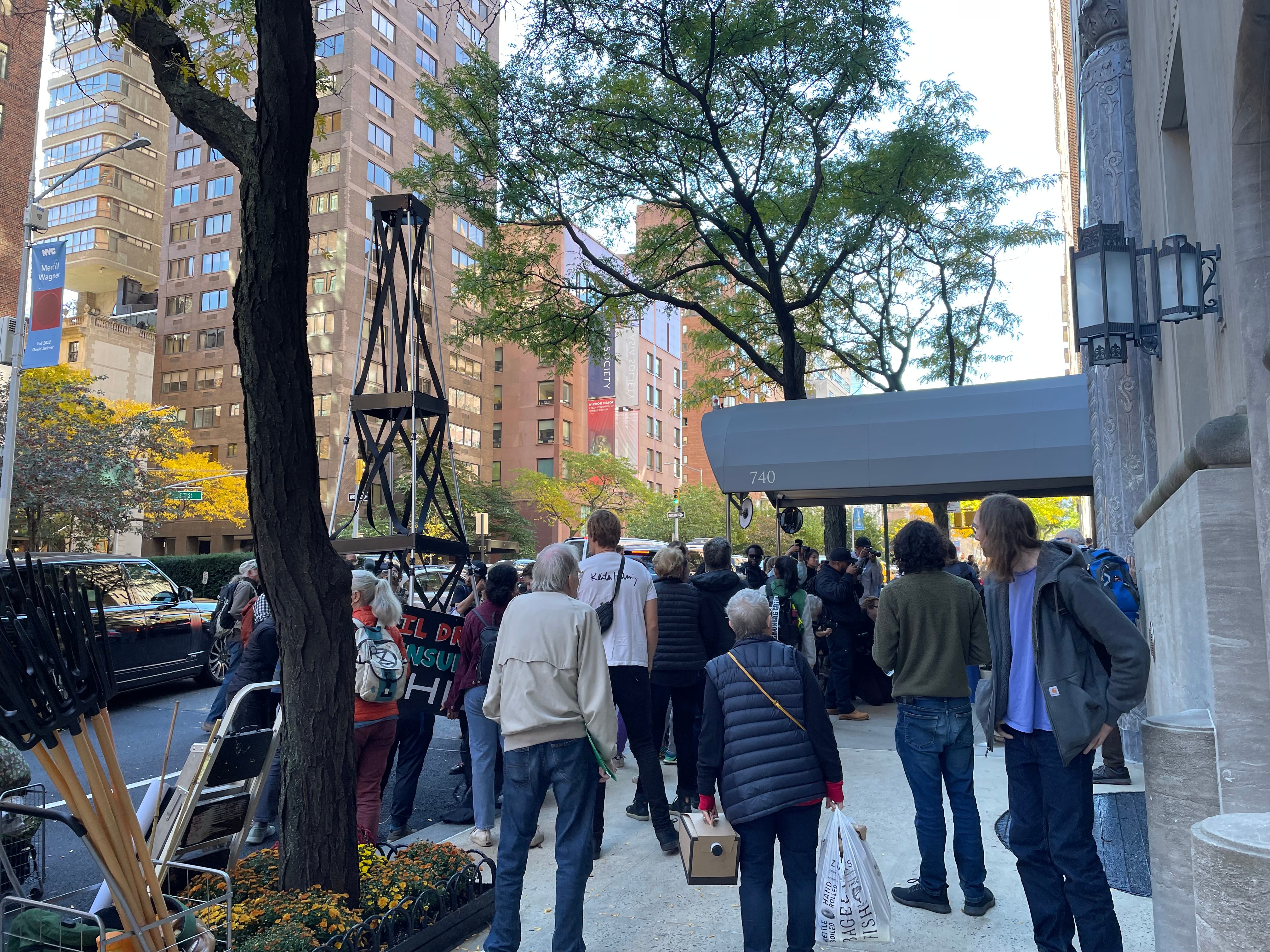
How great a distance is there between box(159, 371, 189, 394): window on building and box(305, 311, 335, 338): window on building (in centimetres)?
1167

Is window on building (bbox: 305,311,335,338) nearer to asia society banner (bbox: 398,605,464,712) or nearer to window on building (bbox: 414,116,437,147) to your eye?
window on building (bbox: 414,116,437,147)

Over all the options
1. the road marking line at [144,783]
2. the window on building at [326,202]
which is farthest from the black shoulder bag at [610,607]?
the window on building at [326,202]

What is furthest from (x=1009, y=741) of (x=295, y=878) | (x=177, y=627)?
(x=177, y=627)

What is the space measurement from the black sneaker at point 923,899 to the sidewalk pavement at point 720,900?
0.03 metres

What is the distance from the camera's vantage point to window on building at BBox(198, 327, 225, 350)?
58.2 m

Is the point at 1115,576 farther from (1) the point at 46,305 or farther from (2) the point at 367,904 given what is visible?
(1) the point at 46,305

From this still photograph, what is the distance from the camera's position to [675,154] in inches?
604

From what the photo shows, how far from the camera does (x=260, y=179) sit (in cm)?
437

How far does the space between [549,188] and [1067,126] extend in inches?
1888

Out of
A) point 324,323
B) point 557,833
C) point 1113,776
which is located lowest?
point 1113,776

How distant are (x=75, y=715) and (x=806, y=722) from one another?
2.77 metres

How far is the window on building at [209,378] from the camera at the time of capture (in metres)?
58.1

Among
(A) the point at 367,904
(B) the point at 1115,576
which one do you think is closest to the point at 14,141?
(A) the point at 367,904

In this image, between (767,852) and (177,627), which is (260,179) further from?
(177,627)
